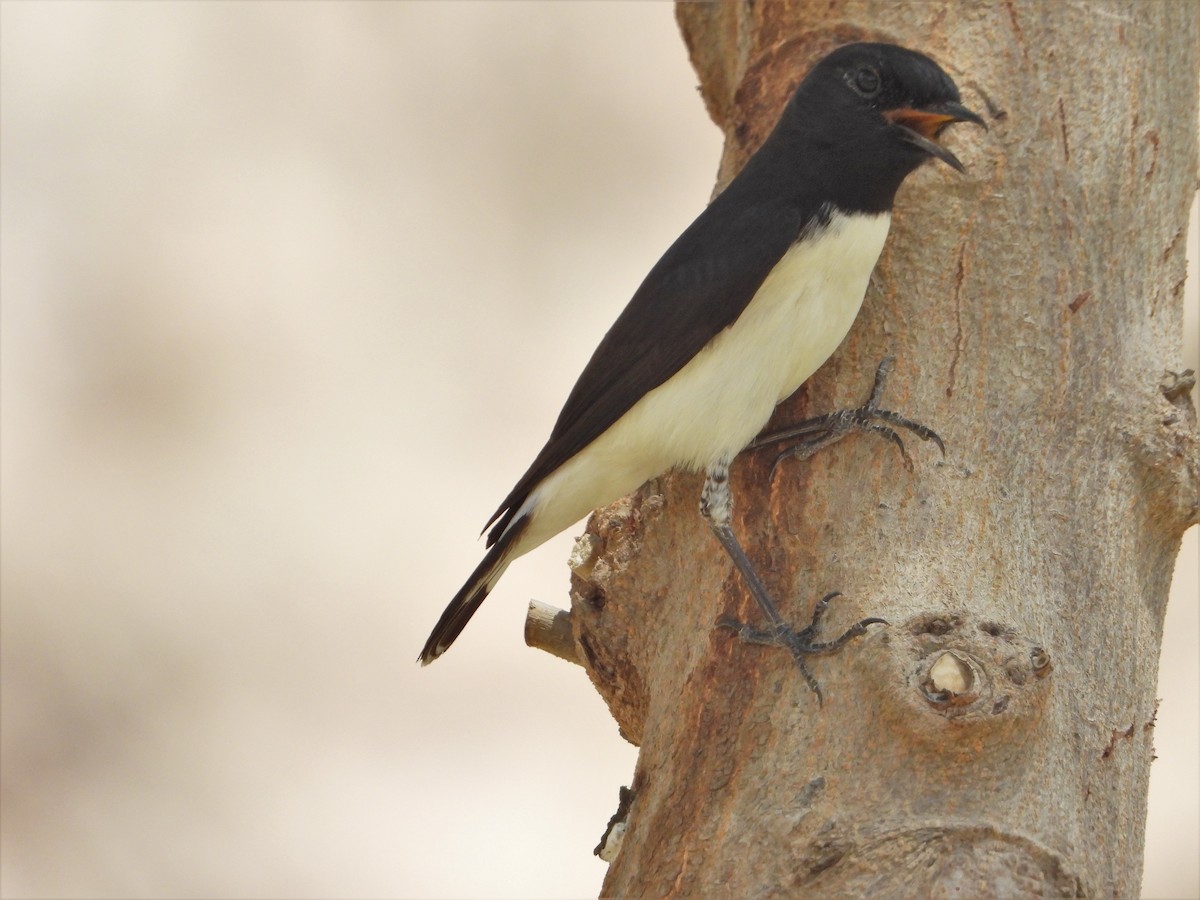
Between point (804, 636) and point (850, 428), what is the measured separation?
547 millimetres

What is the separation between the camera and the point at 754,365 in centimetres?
333

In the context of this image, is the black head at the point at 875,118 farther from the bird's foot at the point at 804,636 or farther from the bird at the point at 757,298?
the bird's foot at the point at 804,636

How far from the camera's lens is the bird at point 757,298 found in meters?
3.28

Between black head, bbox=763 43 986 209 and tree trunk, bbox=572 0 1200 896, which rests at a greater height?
black head, bbox=763 43 986 209

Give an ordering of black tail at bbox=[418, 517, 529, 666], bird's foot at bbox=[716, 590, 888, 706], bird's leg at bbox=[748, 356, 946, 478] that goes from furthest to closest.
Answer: black tail at bbox=[418, 517, 529, 666] < bird's leg at bbox=[748, 356, 946, 478] < bird's foot at bbox=[716, 590, 888, 706]

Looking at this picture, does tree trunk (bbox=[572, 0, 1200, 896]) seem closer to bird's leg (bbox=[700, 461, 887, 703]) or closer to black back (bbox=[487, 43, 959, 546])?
bird's leg (bbox=[700, 461, 887, 703])

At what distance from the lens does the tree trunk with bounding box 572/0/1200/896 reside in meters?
2.56

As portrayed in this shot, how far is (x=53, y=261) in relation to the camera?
7.80 meters

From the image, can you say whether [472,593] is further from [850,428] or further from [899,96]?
[899,96]

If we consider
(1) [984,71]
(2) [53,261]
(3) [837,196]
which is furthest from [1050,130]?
(2) [53,261]

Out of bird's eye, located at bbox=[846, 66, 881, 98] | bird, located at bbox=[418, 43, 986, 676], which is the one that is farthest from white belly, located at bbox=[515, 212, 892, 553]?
bird's eye, located at bbox=[846, 66, 881, 98]

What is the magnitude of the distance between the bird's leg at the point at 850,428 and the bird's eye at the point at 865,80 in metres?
0.65

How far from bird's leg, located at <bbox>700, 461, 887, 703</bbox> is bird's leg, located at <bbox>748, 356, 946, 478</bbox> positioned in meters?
0.13

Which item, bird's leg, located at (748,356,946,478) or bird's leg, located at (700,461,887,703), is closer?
bird's leg, located at (700,461,887,703)
